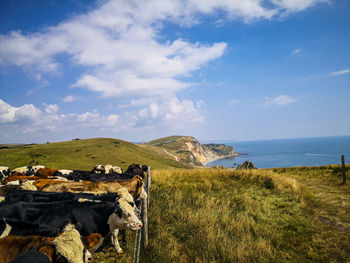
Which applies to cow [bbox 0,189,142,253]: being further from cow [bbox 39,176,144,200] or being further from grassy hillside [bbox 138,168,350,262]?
cow [bbox 39,176,144,200]

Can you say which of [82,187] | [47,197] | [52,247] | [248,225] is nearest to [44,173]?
[82,187]

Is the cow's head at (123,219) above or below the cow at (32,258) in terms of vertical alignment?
below

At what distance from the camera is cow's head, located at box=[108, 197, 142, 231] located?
195 inches

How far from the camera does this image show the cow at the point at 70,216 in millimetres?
4422

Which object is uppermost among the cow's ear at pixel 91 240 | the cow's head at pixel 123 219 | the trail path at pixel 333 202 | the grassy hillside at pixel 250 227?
the cow's head at pixel 123 219

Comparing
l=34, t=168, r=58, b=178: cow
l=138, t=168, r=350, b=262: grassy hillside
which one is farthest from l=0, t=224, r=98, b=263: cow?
l=34, t=168, r=58, b=178: cow

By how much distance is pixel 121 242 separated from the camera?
6344 mm

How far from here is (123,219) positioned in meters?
5.02

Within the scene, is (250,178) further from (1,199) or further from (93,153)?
(93,153)

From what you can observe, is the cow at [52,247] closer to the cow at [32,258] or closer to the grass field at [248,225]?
the cow at [32,258]

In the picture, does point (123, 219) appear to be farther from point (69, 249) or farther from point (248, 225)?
point (248, 225)

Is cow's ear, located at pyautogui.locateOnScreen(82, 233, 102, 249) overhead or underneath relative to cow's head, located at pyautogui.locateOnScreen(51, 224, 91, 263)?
underneath

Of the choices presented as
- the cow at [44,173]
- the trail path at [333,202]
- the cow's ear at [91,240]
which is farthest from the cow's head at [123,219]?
the cow at [44,173]

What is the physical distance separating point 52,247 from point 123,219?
2045 mm
